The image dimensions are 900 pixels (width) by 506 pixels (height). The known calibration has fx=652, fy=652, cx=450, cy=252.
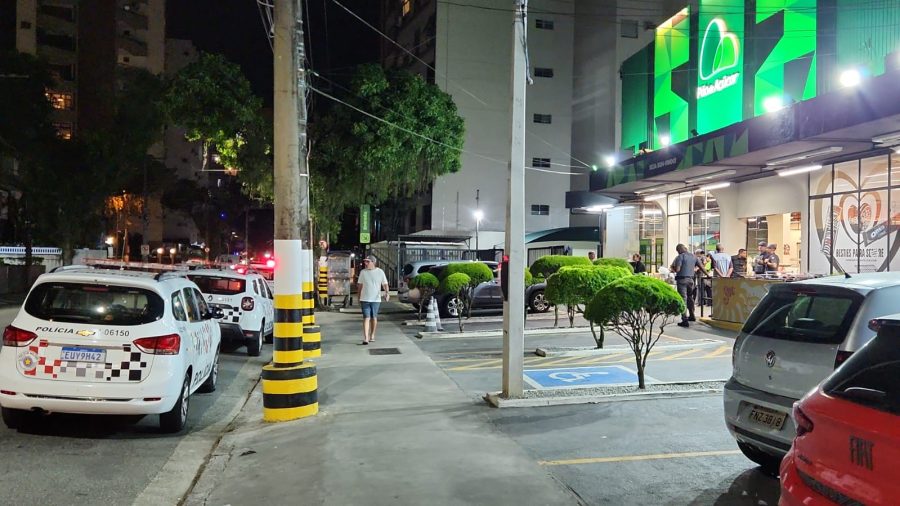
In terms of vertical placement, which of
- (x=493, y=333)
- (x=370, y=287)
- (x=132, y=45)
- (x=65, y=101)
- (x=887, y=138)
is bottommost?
(x=493, y=333)

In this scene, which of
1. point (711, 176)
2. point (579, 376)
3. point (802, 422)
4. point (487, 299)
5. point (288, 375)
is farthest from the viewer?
point (711, 176)

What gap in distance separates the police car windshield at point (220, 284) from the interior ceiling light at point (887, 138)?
1335 centimetres

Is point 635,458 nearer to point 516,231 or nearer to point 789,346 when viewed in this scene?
point 789,346

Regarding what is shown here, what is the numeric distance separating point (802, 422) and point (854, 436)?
0.37 meters

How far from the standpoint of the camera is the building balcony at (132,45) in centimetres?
6470

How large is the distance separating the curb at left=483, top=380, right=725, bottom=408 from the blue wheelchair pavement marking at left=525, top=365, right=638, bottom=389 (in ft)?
3.08

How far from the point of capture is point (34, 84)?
94.7ft

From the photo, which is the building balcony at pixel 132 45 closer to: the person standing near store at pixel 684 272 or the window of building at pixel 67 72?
the window of building at pixel 67 72

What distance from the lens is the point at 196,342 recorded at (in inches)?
295

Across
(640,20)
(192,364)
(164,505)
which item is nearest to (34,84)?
(192,364)

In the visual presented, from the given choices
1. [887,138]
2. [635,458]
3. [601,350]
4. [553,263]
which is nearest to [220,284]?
[601,350]

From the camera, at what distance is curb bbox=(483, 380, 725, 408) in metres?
7.78

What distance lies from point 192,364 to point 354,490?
3.05 metres

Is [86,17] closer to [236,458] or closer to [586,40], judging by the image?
[586,40]
